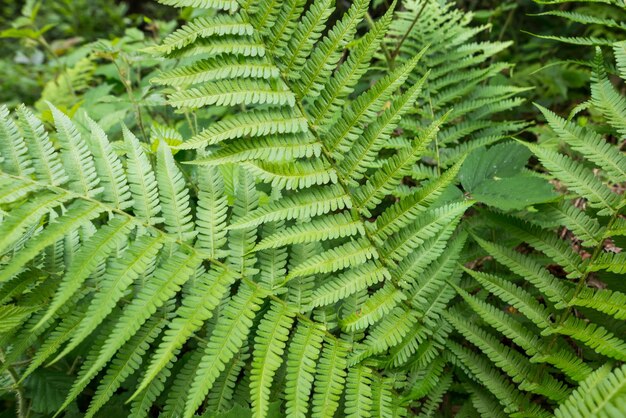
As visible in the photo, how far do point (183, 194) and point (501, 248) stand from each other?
0.89m

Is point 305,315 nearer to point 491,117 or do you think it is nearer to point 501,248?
point 501,248

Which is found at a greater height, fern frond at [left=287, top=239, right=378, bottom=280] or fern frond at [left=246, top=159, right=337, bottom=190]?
fern frond at [left=246, top=159, right=337, bottom=190]

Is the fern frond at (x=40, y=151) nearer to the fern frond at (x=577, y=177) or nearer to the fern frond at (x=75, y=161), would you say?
the fern frond at (x=75, y=161)

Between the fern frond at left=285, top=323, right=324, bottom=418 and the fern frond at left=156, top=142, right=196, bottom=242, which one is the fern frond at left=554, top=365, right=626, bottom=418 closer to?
the fern frond at left=285, top=323, right=324, bottom=418

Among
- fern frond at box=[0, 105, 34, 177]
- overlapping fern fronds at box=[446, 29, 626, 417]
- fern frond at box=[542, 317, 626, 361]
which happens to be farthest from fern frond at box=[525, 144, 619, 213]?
fern frond at box=[0, 105, 34, 177]

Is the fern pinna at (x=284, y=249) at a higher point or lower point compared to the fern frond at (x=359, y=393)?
higher

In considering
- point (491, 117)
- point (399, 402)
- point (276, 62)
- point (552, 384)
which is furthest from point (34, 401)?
point (491, 117)

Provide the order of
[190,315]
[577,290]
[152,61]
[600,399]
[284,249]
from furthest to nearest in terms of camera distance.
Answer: [152,61]
[284,249]
[577,290]
[190,315]
[600,399]

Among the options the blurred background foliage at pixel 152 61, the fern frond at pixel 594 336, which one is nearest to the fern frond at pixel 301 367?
the fern frond at pixel 594 336

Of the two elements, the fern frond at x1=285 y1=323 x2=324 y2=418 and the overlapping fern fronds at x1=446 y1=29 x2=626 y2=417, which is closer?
the fern frond at x1=285 y1=323 x2=324 y2=418

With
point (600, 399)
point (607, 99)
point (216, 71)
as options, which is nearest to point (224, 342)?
point (216, 71)

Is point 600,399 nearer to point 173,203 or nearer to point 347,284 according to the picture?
point 347,284

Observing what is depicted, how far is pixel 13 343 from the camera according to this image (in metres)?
1.20

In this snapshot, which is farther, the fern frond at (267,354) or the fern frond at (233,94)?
the fern frond at (233,94)
